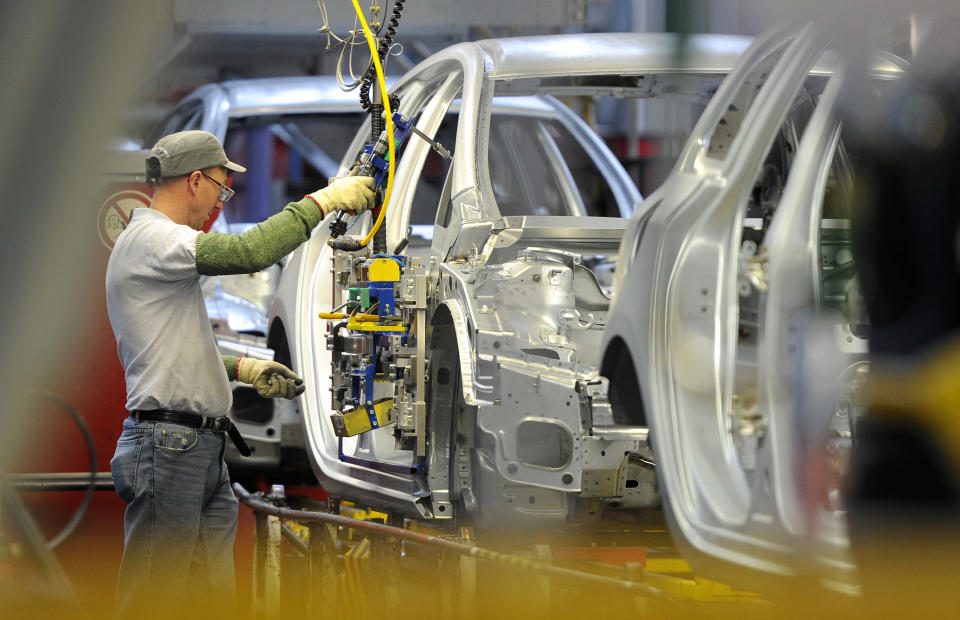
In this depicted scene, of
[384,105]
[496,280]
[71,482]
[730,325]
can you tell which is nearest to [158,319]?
[496,280]

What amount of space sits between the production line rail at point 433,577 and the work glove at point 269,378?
484mm

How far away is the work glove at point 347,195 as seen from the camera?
12.8 feet

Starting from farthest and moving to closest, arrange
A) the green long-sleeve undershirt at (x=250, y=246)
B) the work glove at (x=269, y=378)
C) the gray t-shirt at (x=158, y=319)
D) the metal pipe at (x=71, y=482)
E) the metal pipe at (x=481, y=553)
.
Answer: the metal pipe at (x=71, y=482) < the work glove at (x=269, y=378) < the gray t-shirt at (x=158, y=319) < the green long-sleeve undershirt at (x=250, y=246) < the metal pipe at (x=481, y=553)

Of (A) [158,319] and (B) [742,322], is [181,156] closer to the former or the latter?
(A) [158,319]

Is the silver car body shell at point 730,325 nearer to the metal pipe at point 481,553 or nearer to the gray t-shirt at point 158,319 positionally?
the metal pipe at point 481,553

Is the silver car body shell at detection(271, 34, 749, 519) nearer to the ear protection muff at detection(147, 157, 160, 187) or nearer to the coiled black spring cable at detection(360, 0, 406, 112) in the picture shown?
the coiled black spring cable at detection(360, 0, 406, 112)

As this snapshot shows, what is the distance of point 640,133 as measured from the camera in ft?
19.7

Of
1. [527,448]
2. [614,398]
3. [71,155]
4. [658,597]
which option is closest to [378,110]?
[71,155]

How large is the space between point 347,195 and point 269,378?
766mm

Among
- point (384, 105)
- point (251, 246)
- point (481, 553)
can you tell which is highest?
point (384, 105)

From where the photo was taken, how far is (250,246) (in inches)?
141

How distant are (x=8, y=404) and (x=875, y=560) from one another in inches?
109

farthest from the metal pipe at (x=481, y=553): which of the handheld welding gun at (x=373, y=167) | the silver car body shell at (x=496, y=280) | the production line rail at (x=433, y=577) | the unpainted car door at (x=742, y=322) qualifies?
the handheld welding gun at (x=373, y=167)

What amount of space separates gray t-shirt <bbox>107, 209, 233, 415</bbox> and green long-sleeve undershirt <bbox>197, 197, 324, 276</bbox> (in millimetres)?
70
